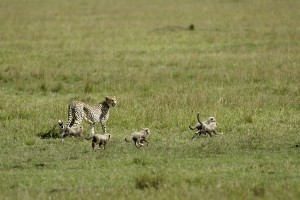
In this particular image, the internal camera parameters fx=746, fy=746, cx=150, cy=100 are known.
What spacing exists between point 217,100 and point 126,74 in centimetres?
481

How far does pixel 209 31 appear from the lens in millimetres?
32719

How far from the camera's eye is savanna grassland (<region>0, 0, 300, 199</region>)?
392 inches

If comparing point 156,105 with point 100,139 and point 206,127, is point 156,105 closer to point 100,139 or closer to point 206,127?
point 206,127

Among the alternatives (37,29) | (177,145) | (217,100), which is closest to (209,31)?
(37,29)

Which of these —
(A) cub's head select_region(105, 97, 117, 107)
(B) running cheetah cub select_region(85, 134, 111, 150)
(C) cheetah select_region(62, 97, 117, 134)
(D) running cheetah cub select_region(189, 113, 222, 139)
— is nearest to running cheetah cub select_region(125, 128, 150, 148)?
(B) running cheetah cub select_region(85, 134, 111, 150)

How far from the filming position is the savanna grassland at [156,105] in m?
9.95

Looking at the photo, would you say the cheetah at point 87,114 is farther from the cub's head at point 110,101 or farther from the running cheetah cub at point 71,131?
the running cheetah cub at point 71,131

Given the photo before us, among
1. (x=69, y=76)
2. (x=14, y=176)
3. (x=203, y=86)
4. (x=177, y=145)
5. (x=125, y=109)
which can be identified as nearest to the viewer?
(x=14, y=176)

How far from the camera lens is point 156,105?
16078 mm

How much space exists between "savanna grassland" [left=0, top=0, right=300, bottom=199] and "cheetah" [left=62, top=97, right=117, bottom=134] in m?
0.37

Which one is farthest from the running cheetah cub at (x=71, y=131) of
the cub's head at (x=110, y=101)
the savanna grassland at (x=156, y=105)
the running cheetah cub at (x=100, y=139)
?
the running cheetah cub at (x=100, y=139)

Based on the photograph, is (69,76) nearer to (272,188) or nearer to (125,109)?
(125,109)

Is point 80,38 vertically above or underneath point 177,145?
underneath

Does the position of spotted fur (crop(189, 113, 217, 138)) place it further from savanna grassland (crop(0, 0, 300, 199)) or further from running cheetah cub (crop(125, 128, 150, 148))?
running cheetah cub (crop(125, 128, 150, 148))
